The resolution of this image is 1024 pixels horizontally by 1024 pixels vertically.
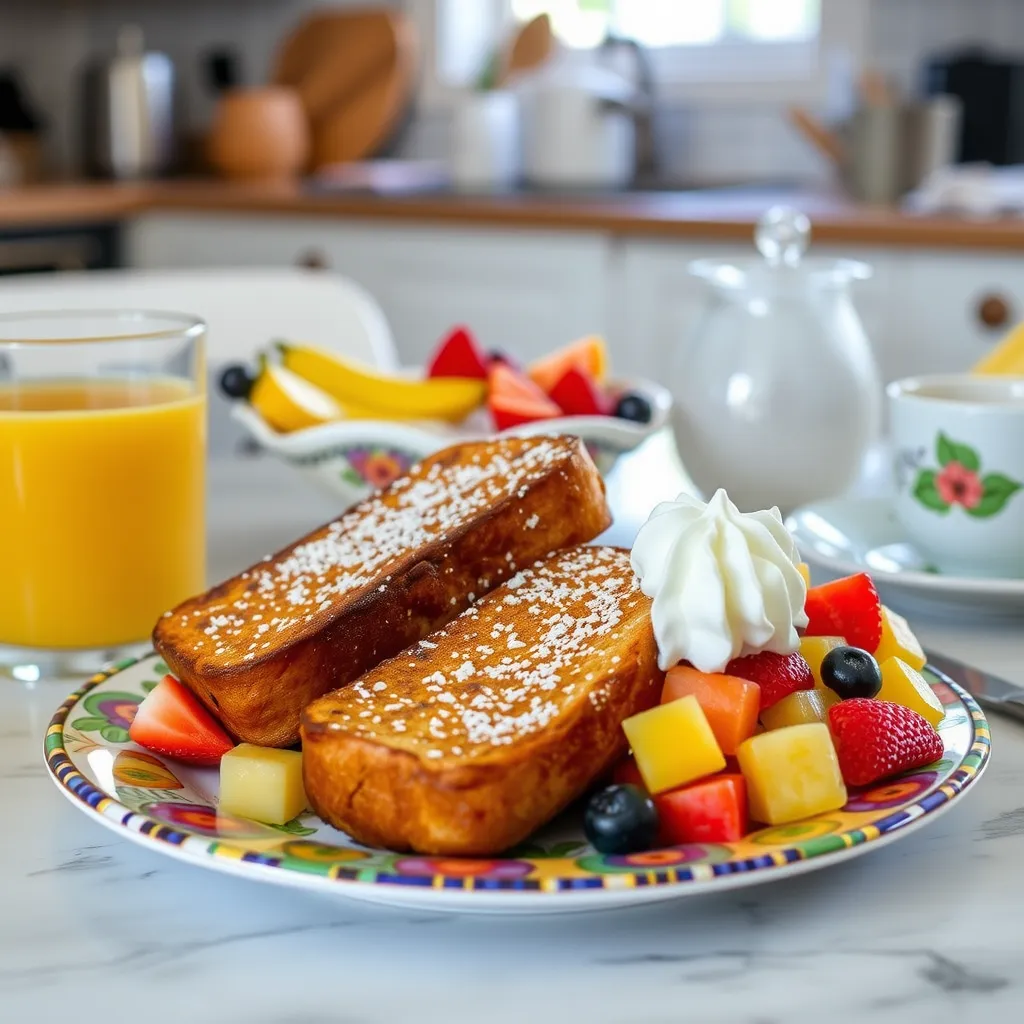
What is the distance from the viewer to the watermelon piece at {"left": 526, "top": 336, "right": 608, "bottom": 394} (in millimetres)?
1417

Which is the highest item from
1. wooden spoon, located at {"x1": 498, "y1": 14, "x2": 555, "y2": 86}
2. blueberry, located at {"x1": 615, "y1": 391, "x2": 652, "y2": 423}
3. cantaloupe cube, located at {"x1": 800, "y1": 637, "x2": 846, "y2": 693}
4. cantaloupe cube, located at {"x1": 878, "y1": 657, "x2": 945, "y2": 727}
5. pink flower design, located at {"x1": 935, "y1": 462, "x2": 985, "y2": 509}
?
wooden spoon, located at {"x1": 498, "y1": 14, "x2": 555, "y2": 86}

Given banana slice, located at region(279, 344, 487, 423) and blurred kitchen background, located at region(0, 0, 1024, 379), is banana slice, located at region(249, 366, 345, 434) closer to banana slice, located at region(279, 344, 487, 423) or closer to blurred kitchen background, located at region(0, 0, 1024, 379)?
banana slice, located at region(279, 344, 487, 423)

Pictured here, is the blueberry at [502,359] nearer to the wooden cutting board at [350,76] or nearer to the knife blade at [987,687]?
the knife blade at [987,687]

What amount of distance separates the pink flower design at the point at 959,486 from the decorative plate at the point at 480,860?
0.37 metres

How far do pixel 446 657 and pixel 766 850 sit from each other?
223 millimetres

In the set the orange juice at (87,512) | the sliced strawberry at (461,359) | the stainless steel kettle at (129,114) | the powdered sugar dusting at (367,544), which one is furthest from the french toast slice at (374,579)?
the stainless steel kettle at (129,114)

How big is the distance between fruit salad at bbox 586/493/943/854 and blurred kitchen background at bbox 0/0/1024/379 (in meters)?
1.91

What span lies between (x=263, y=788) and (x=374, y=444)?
0.56 meters

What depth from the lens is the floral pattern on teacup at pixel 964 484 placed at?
1.11 meters

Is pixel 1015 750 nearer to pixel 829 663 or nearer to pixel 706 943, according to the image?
pixel 829 663

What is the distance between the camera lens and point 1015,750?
33.5 inches

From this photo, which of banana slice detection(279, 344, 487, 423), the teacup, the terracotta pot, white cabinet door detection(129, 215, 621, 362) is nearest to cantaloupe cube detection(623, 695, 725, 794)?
the teacup

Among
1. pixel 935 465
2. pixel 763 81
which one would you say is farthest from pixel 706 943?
pixel 763 81

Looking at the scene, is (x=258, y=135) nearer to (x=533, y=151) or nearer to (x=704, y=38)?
(x=533, y=151)
